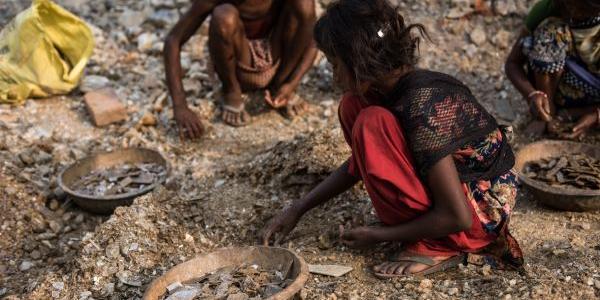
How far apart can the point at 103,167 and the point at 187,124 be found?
1.87 ft

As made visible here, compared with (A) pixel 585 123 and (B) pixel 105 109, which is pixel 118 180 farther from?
(A) pixel 585 123

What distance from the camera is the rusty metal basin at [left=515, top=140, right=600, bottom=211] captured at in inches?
133

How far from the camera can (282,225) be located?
314cm

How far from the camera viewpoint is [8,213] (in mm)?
3799

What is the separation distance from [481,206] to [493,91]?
7.12 feet

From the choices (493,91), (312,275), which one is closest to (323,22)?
(312,275)

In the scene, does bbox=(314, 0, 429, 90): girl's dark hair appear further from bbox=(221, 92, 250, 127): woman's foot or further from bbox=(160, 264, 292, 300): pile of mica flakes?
bbox=(221, 92, 250, 127): woman's foot

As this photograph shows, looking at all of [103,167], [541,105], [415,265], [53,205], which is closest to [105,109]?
[103,167]

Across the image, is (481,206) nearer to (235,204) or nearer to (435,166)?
(435,166)

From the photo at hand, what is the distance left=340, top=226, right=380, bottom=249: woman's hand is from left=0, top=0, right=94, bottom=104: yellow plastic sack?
2.66 meters

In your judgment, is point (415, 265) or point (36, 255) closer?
point (415, 265)

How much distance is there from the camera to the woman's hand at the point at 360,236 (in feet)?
9.40

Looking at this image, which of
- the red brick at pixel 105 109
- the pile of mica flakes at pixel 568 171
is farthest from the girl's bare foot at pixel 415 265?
the red brick at pixel 105 109

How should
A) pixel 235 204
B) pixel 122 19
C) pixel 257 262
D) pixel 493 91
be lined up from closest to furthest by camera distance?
1. pixel 257 262
2. pixel 235 204
3. pixel 493 91
4. pixel 122 19
